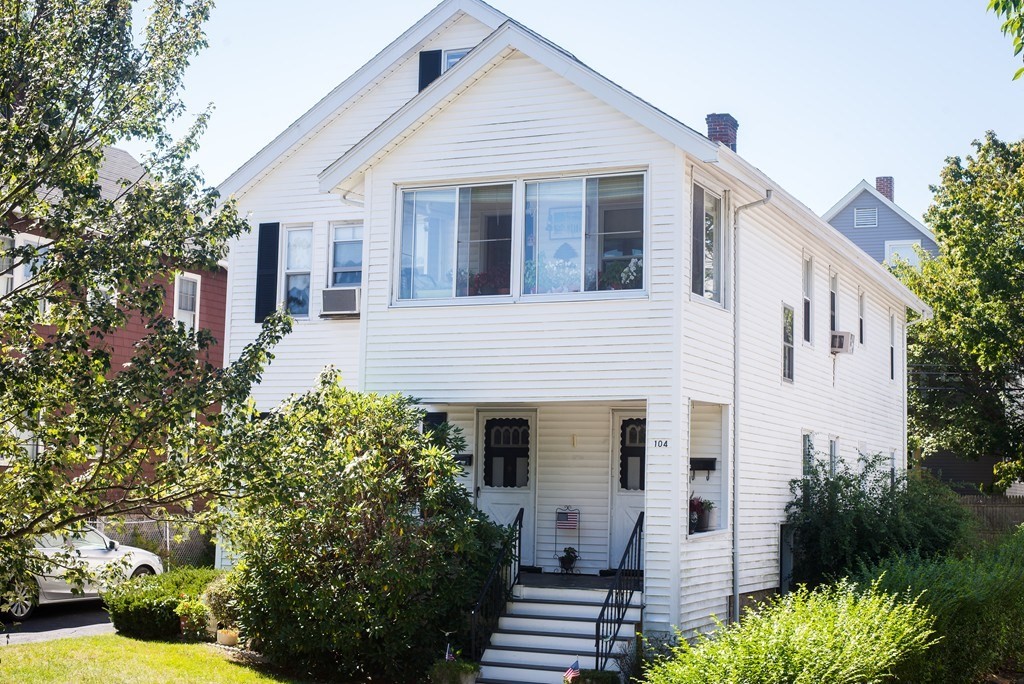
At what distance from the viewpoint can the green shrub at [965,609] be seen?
12.5 m

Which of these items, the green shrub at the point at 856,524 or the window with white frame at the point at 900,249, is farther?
the window with white frame at the point at 900,249

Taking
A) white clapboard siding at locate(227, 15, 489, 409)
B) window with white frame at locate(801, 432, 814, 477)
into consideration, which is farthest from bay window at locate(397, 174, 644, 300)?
window with white frame at locate(801, 432, 814, 477)

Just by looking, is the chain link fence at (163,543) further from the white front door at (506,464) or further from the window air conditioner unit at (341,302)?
the white front door at (506,464)

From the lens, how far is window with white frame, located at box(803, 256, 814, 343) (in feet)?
66.5

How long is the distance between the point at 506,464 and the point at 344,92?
25.5ft

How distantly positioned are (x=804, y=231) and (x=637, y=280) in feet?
19.3

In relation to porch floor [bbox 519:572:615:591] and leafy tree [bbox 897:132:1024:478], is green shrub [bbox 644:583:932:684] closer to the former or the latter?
porch floor [bbox 519:572:615:591]

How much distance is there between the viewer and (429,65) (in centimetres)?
2059

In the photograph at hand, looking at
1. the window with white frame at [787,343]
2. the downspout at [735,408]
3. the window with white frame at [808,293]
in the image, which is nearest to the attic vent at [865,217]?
the window with white frame at [808,293]

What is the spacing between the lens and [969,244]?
31.5 m

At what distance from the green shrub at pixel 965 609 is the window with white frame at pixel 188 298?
1651 centimetres

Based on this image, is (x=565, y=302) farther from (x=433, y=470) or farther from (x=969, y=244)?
(x=969, y=244)

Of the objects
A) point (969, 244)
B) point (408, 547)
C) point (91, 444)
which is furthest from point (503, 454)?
Answer: point (969, 244)

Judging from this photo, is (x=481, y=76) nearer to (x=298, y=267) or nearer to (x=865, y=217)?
(x=298, y=267)
